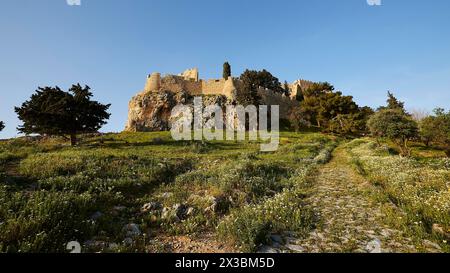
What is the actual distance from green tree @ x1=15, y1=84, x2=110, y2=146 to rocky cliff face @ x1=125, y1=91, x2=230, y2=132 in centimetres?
3356

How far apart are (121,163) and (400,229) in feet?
55.3

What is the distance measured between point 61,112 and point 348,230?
1399 inches

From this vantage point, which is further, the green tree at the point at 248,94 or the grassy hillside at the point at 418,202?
the green tree at the point at 248,94

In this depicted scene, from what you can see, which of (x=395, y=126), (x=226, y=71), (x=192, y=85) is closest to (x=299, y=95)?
Result: (x=226, y=71)

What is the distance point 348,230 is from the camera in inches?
319

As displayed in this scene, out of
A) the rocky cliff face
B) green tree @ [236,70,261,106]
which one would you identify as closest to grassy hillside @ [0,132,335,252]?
green tree @ [236,70,261,106]

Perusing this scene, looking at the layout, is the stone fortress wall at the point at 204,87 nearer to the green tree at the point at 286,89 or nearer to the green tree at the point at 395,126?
the green tree at the point at 286,89

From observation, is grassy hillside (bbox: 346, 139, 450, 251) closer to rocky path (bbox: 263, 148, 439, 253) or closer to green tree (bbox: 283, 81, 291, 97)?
rocky path (bbox: 263, 148, 439, 253)

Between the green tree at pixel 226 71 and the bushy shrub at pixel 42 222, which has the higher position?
the green tree at pixel 226 71

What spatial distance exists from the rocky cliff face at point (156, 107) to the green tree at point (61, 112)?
110ft

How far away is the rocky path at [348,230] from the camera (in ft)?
22.8

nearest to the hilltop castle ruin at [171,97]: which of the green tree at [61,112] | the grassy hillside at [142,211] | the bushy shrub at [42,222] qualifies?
the green tree at [61,112]

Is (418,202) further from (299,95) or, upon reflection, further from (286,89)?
(286,89)

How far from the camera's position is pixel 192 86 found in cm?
7988
